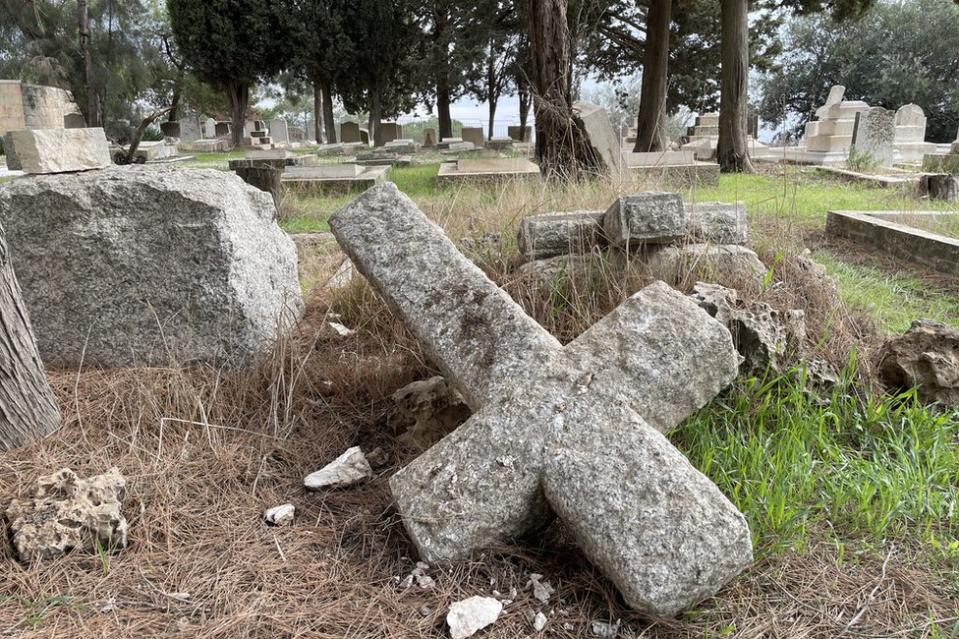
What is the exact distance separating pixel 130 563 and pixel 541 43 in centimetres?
688

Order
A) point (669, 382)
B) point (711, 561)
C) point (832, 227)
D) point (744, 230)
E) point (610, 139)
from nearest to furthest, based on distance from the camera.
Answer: point (711, 561) < point (669, 382) < point (744, 230) < point (832, 227) < point (610, 139)

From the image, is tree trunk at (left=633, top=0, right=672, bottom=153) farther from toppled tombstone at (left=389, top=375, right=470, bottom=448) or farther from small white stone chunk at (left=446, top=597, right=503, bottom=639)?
small white stone chunk at (left=446, top=597, right=503, bottom=639)

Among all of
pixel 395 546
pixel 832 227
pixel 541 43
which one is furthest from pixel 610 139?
pixel 395 546

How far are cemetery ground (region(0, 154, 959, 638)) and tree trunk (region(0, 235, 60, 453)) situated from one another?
0.08m

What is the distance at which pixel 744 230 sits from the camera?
3492 mm

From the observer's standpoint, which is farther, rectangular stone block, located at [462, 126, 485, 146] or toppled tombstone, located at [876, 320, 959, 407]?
rectangular stone block, located at [462, 126, 485, 146]

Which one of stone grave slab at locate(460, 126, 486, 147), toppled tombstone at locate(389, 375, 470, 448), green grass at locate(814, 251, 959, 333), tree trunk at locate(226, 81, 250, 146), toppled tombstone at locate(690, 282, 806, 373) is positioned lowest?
toppled tombstone at locate(389, 375, 470, 448)

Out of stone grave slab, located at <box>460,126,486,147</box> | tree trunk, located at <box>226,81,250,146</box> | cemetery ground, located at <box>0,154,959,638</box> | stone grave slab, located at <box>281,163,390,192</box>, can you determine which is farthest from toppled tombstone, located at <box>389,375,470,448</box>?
tree trunk, located at <box>226,81,250,146</box>

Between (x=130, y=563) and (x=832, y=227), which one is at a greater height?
(x=832, y=227)

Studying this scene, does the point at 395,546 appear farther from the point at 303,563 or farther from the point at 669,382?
the point at 669,382

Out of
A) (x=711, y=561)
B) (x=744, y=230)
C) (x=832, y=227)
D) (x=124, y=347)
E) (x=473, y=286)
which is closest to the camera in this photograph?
(x=711, y=561)

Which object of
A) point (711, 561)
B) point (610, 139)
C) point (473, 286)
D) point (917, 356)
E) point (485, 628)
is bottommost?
point (485, 628)

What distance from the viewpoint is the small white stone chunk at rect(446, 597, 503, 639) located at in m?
1.58

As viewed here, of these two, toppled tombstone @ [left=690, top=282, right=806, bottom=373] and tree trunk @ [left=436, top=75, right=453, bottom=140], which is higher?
tree trunk @ [left=436, top=75, right=453, bottom=140]
